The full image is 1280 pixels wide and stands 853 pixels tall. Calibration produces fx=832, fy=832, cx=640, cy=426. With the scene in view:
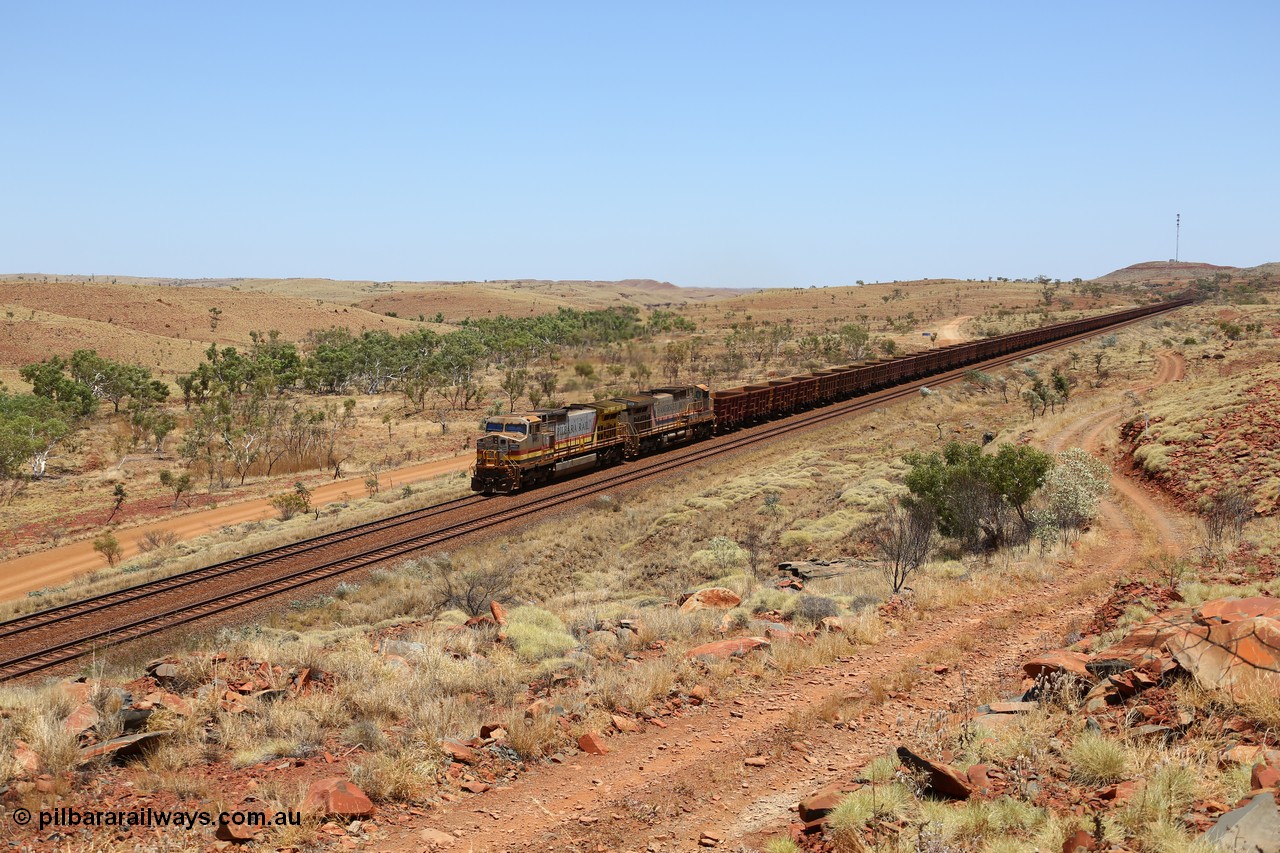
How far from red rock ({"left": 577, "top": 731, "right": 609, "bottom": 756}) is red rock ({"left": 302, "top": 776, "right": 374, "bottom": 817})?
2651mm

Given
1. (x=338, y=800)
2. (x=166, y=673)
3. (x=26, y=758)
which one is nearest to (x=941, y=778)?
(x=338, y=800)

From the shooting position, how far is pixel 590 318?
13700 centimetres

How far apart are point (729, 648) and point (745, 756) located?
3501 mm

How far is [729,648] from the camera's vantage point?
13.5 metres

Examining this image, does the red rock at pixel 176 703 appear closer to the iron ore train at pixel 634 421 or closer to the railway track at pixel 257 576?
the railway track at pixel 257 576

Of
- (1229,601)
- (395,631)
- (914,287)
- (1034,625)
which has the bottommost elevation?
(395,631)

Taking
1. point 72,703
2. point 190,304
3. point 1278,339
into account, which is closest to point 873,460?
point 72,703

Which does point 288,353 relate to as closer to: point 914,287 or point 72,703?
point 72,703

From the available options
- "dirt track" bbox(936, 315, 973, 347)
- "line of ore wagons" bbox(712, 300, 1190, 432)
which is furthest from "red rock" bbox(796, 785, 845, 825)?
"dirt track" bbox(936, 315, 973, 347)

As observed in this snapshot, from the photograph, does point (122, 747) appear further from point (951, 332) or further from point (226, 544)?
point (951, 332)

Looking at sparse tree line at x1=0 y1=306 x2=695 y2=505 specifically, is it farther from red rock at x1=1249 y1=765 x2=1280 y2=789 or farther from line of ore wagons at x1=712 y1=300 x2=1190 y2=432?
red rock at x1=1249 y1=765 x2=1280 y2=789

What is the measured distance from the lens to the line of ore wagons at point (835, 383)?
161 ft

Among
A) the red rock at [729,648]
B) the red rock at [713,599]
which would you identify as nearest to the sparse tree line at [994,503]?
the red rock at [713,599]

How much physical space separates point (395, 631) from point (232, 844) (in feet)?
29.9
